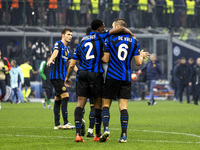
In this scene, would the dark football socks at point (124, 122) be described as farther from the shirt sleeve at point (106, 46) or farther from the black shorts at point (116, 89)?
the shirt sleeve at point (106, 46)

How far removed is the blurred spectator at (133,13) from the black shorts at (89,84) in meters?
21.9

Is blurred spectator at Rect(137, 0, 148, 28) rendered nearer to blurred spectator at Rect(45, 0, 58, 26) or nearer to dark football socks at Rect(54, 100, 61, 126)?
blurred spectator at Rect(45, 0, 58, 26)

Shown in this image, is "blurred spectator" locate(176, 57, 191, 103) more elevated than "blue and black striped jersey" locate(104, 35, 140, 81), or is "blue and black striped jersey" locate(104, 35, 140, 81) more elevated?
"blue and black striped jersey" locate(104, 35, 140, 81)

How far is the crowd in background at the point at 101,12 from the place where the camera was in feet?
95.6

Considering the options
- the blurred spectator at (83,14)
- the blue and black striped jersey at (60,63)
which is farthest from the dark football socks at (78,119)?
the blurred spectator at (83,14)

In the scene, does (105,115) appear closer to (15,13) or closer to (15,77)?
(15,77)

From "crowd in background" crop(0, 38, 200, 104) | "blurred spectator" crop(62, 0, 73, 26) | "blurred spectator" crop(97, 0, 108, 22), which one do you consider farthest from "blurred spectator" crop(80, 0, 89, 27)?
"crowd in background" crop(0, 38, 200, 104)

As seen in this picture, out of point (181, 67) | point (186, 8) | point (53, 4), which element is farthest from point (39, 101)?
point (186, 8)

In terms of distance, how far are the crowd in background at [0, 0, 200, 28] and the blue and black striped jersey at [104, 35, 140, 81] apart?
20.4 meters

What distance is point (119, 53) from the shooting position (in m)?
8.96

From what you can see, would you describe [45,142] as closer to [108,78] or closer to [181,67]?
[108,78]

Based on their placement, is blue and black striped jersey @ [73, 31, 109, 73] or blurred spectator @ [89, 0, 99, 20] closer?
blue and black striped jersey @ [73, 31, 109, 73]

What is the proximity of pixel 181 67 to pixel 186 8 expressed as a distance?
20.5 feet

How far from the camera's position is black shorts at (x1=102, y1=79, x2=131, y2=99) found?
8992 millimetres
